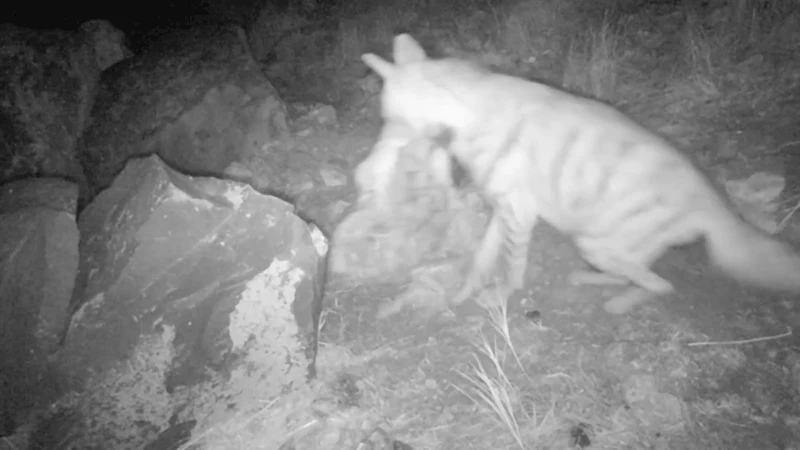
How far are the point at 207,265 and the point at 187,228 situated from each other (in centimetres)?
18

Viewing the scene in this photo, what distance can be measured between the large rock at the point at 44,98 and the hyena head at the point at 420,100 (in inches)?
92.8

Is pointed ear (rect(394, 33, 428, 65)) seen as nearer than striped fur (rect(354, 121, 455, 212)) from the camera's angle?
No

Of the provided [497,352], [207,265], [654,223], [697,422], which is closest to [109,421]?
[207,265]

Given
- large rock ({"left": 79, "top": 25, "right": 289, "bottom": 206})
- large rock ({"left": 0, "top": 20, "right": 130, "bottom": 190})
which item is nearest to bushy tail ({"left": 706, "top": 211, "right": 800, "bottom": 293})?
large rock ({"left": 79, "top": 25, "right": 289, "bottom": 206})

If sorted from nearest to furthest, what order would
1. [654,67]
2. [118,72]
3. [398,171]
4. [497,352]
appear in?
[497,352]
[398,171]
[118,72]
[654,67]

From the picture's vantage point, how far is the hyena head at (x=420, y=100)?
122 inches

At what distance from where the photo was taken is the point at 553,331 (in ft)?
9.07

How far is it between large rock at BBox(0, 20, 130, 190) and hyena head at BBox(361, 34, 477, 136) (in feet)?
7.73

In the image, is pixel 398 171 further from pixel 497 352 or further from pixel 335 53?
pixel 335 53

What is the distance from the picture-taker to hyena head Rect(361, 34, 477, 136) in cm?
309

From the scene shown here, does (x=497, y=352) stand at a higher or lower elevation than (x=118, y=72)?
lower

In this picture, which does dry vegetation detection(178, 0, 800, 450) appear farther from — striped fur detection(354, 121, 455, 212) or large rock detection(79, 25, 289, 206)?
large rock detection(79, 25, 289, 206)

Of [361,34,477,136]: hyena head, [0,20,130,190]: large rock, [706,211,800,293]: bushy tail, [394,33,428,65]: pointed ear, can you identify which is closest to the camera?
[706,211,800,293]: bushy tail

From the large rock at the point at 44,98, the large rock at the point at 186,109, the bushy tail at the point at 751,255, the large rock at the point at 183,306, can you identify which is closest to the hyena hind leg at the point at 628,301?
the bushy tail at the point at 751,255
